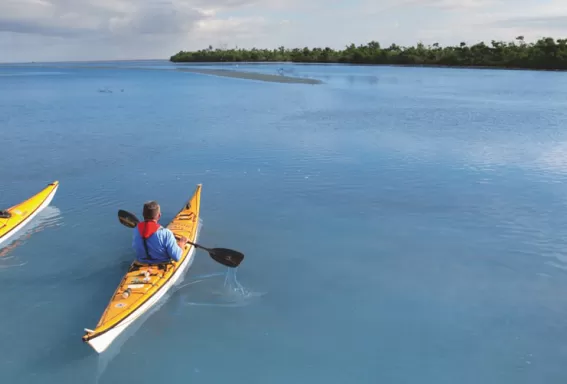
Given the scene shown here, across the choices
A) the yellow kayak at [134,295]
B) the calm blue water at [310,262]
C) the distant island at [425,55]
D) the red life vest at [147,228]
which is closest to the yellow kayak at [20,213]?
the calm blue water at [310,262]

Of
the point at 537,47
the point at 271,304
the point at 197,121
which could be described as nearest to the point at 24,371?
the point at 271,304

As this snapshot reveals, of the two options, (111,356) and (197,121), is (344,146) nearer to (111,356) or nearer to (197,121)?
(197,121)

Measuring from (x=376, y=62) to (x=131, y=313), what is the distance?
138m

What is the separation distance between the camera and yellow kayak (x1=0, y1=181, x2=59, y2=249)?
10953 mm

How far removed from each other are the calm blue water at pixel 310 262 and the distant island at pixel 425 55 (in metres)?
85.0

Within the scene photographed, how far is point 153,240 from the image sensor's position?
8.06m

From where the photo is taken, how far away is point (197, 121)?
29781 millimetres

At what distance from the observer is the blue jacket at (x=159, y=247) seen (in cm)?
805

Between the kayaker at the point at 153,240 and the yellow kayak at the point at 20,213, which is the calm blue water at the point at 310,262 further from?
the kayaker at the point at 153,240

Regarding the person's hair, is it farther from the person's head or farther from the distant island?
the distant island

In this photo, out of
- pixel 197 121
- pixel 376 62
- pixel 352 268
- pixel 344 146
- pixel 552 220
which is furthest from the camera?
pixel 376 62

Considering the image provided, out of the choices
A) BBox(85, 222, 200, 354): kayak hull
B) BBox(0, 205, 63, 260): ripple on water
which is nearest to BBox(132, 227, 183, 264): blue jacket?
BBox(85, 222, 200, 354): kayak hull

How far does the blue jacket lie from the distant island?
101825mm

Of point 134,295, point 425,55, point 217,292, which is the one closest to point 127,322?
point 134,295
